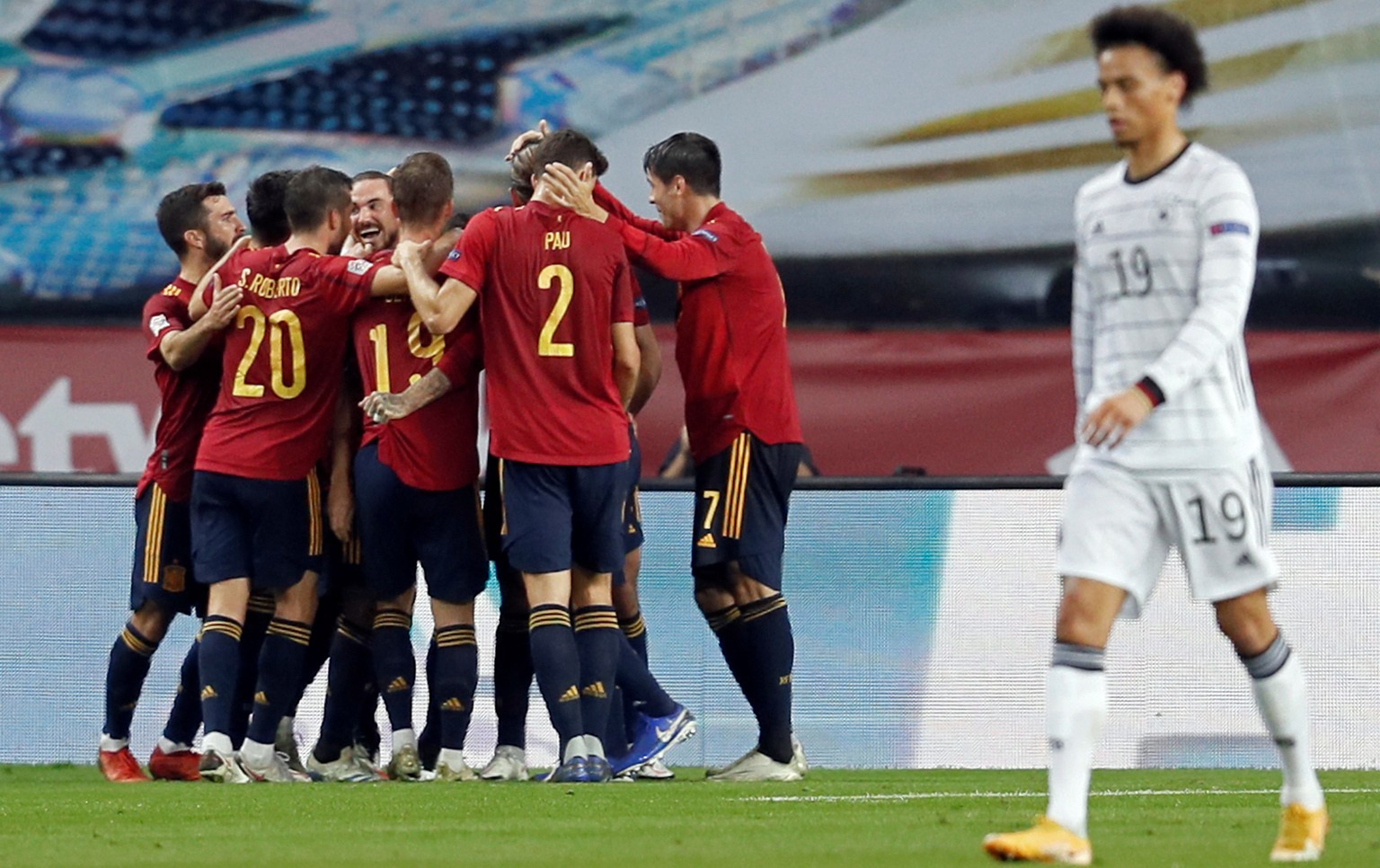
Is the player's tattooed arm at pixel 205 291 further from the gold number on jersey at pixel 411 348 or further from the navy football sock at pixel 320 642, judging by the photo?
the navy football sock at pixel 320 642

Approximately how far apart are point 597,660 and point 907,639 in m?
1.85

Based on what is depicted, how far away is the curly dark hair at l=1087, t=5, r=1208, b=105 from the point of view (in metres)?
4.46

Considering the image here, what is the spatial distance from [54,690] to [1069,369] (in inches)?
198

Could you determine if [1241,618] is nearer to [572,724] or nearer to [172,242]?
[572,724]

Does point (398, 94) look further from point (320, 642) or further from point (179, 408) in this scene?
point (320, 642)

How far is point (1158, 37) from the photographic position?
4.46 m

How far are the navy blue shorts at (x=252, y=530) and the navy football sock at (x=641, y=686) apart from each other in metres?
1.09

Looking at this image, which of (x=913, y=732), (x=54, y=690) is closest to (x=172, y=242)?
(x=54, y=690)

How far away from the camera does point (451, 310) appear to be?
6676 millimetres

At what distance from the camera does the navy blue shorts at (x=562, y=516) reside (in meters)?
6.65

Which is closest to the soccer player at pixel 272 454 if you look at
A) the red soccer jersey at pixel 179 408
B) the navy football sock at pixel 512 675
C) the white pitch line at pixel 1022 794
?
the red soccer jersey at pixel 179 408

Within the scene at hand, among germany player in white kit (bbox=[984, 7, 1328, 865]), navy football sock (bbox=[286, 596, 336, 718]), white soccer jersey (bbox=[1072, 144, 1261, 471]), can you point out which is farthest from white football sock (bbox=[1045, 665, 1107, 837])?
navy football sock (bbox=[286, 596, 336, 718])

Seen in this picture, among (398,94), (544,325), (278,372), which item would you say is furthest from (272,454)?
(398,94)

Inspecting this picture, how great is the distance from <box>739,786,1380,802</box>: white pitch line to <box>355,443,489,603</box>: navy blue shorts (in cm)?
142
